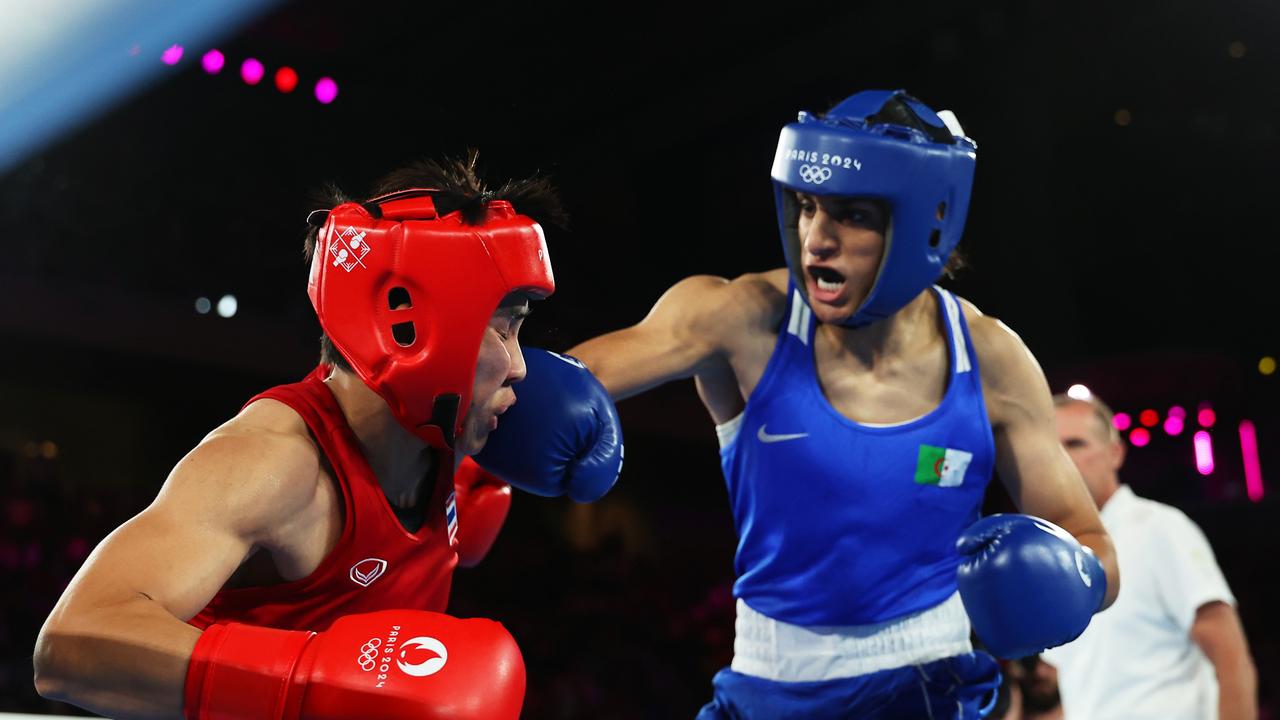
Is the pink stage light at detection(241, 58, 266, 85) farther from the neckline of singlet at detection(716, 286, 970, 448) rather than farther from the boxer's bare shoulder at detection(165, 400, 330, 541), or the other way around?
the boxer's bare shoulder at detection(165, 400, 330, 541)

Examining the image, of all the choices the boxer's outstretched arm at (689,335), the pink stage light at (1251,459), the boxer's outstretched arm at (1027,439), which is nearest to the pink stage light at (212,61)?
the boxer's outstretched arm at (689,335)

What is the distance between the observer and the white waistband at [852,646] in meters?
2.24

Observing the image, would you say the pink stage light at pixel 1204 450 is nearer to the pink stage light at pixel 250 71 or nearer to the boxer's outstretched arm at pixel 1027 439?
the pink stage light at pixel 250 71

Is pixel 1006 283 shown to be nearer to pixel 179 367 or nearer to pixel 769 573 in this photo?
pixel 179 367

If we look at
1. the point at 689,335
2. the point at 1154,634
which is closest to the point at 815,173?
the point at 689,335

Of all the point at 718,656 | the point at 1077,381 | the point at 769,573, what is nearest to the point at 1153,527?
the point at 769,573

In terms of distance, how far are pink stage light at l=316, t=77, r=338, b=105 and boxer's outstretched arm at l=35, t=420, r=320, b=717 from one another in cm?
551

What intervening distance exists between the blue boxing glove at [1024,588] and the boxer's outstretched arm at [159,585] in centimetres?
108

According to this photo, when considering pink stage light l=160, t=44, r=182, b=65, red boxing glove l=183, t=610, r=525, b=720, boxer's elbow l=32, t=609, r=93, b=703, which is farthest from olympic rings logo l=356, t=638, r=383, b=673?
pink stage light l=160, t=44, r=182, b=65

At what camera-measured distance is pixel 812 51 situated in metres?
8.11

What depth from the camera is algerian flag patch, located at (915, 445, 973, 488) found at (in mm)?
2291

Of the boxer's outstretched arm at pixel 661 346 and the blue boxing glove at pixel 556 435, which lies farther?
the boxer's outstretched arm at pixel 661 346

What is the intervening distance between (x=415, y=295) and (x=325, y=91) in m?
5.41

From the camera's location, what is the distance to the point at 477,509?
2.27 m
